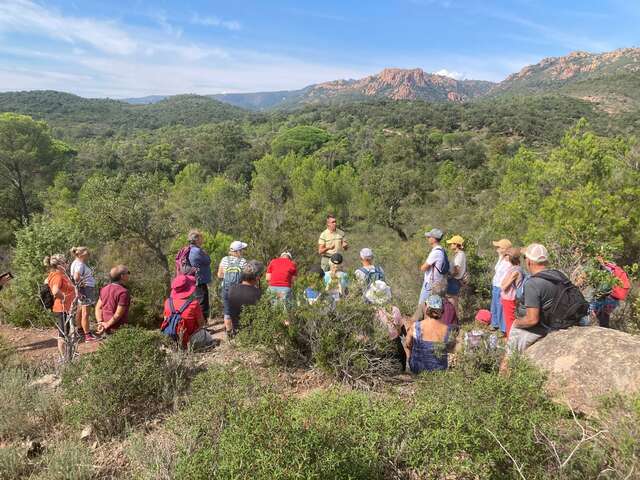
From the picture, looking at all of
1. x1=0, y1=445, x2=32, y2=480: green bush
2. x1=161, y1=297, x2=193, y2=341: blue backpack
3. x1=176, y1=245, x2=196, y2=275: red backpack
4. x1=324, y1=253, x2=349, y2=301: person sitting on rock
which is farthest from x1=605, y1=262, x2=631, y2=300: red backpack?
x1=0, y1=445, x2=32, y2=480: green bush

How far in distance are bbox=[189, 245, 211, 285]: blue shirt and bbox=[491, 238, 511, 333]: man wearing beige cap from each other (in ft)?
12.8

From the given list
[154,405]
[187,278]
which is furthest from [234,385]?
[187,278]

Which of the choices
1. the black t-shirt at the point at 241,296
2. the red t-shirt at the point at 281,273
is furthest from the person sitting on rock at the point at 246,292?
the red t-shirt at the point at 281,273

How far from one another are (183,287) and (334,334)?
1.92 m

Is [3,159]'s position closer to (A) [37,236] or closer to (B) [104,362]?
(A) [37,236]

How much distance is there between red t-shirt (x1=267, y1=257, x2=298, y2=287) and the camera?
5148mm

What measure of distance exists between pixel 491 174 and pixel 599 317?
32803 millimetres

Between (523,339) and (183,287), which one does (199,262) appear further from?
(523,339)

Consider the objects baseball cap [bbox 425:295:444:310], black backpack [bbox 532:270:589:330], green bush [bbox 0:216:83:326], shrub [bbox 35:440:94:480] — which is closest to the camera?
shrub [bbox 35:440:94:480]

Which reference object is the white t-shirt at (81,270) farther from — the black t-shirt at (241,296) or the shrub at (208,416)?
the shrub at (208,416)

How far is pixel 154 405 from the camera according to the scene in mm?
3559

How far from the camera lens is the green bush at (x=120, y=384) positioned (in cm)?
320

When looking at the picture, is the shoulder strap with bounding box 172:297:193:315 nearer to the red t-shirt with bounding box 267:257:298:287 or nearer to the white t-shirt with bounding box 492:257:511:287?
the red t-shirt with bounding box 267:257:298:287

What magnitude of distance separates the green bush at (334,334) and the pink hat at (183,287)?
874 millimetres
